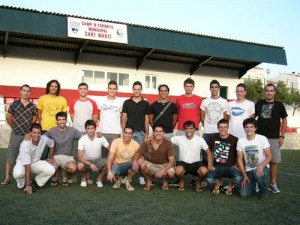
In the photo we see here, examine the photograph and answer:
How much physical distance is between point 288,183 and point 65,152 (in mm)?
4371

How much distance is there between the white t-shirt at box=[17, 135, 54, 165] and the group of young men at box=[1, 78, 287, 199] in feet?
0.05

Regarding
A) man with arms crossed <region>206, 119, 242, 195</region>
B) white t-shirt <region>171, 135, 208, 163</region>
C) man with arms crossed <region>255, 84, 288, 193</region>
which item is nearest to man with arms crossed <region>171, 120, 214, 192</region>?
white t-shirt <region>171, 135, 208, 163</region>

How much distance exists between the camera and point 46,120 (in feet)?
19.3

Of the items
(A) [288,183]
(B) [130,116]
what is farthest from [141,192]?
(A) [288,183]

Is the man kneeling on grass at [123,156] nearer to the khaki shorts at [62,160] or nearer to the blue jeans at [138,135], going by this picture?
the blue jeans at [138,135]

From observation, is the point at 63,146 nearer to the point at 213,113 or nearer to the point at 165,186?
the point at 165,186

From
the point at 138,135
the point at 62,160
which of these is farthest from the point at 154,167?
the point at 62,160

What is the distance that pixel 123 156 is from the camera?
567 cm

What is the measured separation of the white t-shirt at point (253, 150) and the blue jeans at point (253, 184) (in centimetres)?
13

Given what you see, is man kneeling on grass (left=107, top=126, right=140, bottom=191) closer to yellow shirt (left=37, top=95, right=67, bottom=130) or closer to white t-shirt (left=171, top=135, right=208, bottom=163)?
white t-shirt (left=171, top=135, right=208, bottom=163)

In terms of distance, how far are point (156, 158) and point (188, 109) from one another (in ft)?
3.83

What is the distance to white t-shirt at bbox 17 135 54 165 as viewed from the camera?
5.07m

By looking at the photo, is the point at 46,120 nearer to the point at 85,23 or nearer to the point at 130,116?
the point at 130,116

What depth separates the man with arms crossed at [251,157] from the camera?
5023 millimetres
